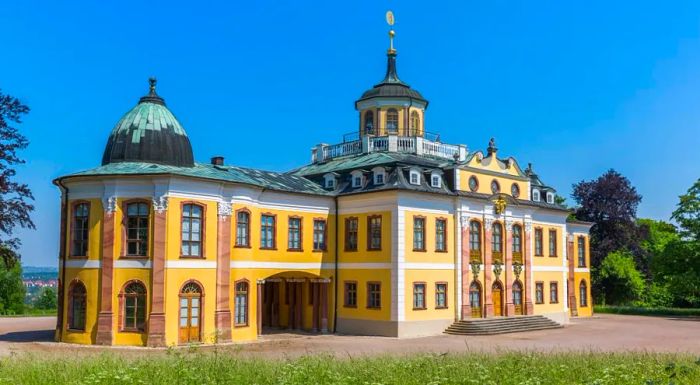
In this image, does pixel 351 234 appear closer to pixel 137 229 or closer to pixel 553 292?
pixel 137 229

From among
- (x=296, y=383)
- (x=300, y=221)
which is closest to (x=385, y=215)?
(x=300, y=221)

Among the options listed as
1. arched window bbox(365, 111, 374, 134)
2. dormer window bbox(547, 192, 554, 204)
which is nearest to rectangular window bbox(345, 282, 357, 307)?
arched window bbox(365, 111, 374, 134)

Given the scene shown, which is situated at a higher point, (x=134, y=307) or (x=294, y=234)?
(x=294, y=234)

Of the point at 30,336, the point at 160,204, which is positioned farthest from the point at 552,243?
the point at 30,336

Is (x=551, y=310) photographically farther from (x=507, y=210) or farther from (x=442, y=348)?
(x=442, y=348)

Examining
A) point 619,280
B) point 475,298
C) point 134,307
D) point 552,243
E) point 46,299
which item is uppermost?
point 552,243

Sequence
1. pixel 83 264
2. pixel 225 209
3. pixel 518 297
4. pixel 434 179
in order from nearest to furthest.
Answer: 1. pixel 83 264
2. pixel 225 209
3. pixel 434 179
4. pixel 518 297

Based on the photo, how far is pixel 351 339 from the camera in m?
32.9

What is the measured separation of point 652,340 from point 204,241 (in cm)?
2130

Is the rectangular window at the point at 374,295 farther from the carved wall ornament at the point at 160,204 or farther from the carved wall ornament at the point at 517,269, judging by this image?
the carved wall ornament at the point at 160,204

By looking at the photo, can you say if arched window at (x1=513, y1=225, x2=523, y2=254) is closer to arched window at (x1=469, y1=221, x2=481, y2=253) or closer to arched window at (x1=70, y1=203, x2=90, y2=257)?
arched window at (x1=469, y1=221, x2=481, y2=253)

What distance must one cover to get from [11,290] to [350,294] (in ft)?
135

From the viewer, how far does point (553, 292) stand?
43.8 m

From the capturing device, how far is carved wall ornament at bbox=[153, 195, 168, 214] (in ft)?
96.5
